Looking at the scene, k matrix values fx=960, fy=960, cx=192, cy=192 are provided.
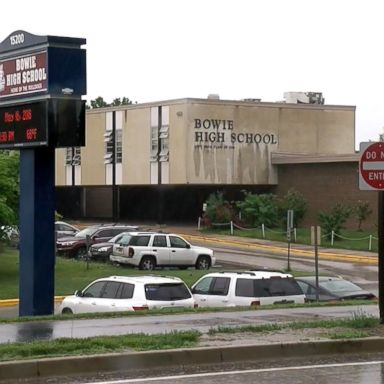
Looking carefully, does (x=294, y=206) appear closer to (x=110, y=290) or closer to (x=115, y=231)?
(x=115, y=231)

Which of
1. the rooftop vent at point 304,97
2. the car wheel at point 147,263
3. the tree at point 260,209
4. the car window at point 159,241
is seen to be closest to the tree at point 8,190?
the car wheel at point 147,263

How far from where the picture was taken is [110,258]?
39.1m

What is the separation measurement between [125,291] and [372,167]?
684 cm

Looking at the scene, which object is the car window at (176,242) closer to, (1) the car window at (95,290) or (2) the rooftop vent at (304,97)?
(1) the car window at (95,290)

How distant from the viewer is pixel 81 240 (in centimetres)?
4181

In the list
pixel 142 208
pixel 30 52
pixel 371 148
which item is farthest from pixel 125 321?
pixel 142 208

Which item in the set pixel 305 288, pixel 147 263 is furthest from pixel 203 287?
pixel 147 263

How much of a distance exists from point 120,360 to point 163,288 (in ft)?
28.0

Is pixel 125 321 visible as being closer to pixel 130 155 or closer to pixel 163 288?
pixel 163 288

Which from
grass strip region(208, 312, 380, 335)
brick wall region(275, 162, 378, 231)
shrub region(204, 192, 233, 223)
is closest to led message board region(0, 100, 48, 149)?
grass strip region(208, 312, 380, 335)

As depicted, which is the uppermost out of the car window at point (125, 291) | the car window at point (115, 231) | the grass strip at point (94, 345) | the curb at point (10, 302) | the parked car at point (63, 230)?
the grass strip at point (94, 345)

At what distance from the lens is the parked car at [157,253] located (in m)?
37.3

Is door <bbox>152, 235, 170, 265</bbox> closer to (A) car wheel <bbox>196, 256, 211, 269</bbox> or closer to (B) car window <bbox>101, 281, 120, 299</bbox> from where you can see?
(A) car wheel <bbox>196, 256, 211, 269</bbox>

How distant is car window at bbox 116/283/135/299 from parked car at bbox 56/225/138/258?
67.3ft
